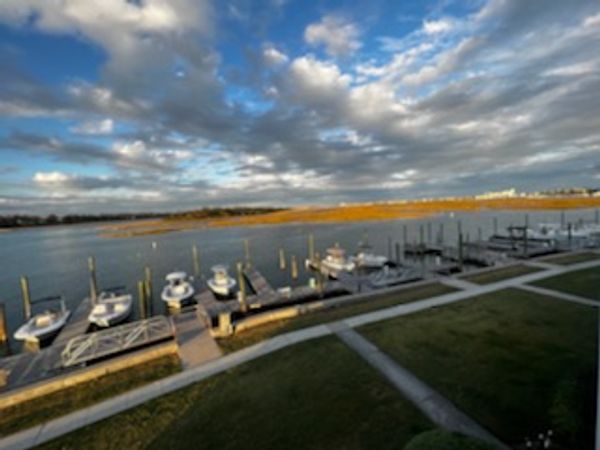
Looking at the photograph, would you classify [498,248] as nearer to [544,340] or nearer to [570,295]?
[570,295]

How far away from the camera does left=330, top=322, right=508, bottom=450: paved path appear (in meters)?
6.29

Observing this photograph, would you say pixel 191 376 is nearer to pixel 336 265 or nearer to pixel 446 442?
pixel 446 442

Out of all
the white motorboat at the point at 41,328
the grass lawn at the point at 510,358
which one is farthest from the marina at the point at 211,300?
the grass lawn at the point at 510,358

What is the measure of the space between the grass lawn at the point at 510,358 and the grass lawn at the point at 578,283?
2033mm

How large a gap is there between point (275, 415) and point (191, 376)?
12.5ft

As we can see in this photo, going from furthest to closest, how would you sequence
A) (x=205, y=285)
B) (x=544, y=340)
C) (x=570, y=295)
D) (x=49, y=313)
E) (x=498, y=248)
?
(x=498, y=248) < (x=205, y=285) < (x=49, y=313) < (x=570, y=295) < (x=544, y=340)

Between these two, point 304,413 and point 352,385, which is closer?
point 304,413

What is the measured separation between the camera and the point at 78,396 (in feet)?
30.4

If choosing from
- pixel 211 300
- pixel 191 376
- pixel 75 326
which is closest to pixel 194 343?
pixel 191 376

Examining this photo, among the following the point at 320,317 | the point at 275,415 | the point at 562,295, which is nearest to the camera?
the point at 275,415

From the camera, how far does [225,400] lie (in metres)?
8.06

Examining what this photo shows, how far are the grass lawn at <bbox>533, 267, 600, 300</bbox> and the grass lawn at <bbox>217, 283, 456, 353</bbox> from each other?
16.0ft

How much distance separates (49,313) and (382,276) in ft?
77.7

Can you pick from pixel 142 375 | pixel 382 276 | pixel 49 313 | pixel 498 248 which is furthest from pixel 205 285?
pixel 498 248
